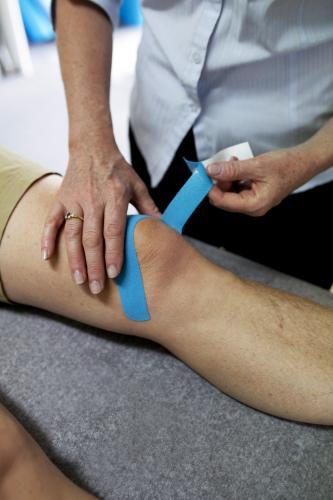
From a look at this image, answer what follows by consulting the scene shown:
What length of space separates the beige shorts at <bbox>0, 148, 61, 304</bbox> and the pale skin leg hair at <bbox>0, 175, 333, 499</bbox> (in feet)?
0.04

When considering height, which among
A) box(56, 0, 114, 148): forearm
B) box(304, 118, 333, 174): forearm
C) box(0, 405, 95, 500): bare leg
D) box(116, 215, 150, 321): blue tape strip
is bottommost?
box(0, 405, 95, 500): bare leg

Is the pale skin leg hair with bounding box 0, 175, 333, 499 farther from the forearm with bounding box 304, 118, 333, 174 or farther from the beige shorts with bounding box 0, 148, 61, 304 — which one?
the forearm with bounding box 304, 118, 333, 174

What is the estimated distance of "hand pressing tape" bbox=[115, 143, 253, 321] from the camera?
0.72m

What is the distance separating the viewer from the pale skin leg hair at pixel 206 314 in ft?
2.18

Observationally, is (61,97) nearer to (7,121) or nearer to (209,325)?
(7,121)

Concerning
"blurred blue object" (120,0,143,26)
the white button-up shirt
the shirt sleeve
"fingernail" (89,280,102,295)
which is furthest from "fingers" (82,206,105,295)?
"blurred blue object" (120,0,143,26)

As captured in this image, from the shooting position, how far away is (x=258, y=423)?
70cm

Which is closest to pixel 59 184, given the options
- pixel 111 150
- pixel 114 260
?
pixel 111 150

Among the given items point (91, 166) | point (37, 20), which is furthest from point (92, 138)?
point (37, 20)

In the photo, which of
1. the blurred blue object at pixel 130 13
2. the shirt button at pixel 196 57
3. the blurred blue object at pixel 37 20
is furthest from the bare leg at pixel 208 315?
the blurred blue object at pixel 130 13

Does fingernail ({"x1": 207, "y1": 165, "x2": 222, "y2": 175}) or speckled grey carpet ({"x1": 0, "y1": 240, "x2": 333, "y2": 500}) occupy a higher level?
fingernail ({"x1": 207, "y1": 165, "x2": 222, "y2": 175})

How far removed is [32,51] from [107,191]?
3.37 meters

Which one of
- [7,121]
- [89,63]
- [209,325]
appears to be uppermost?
[89,63]

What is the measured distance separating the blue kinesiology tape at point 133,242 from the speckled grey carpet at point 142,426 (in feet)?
0.38
